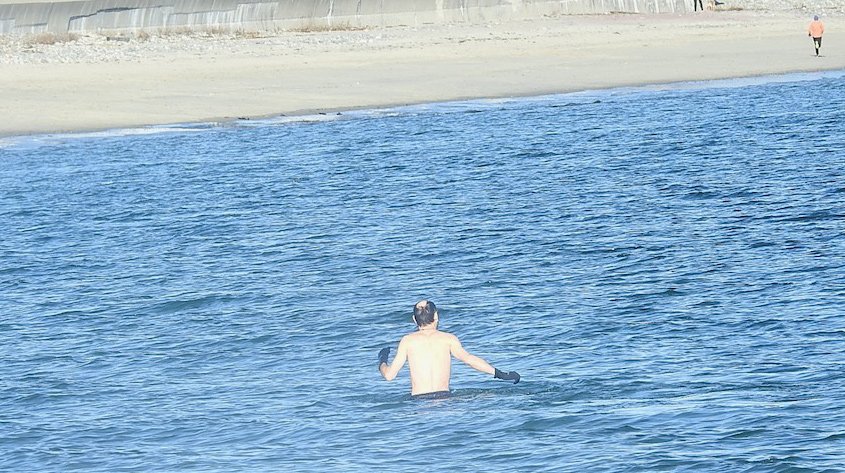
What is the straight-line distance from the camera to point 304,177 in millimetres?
34312

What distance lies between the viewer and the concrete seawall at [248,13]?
2388 inches

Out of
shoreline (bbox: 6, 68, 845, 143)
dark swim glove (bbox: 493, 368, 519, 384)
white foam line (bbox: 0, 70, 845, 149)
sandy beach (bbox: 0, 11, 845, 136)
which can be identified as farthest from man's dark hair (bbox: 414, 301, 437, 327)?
sandy beach (bbox: 0, 11, 845, 136)

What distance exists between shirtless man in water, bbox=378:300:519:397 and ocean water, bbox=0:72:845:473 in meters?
0.36

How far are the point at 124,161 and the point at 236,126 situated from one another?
6239 mm

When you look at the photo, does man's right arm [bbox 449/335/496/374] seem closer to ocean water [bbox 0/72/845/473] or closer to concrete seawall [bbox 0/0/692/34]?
ocean water [bbox 0/72/845/473]

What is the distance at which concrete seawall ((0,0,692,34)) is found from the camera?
60.7m

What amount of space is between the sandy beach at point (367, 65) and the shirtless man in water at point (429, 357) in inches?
1106

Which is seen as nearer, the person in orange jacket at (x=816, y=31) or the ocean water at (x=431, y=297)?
the ocean water at (x=431, y=297)

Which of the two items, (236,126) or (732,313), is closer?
(732,313)

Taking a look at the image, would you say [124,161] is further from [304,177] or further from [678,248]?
[678,248]

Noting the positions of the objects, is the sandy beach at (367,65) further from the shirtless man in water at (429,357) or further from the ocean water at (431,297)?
the shirtless man in water at (429,357)

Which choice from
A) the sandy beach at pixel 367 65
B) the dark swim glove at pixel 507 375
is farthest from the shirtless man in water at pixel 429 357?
the sandy beach at pixel 367 65

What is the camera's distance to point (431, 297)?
21.8 meters

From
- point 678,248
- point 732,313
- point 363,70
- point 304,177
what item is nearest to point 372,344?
point 732,313
